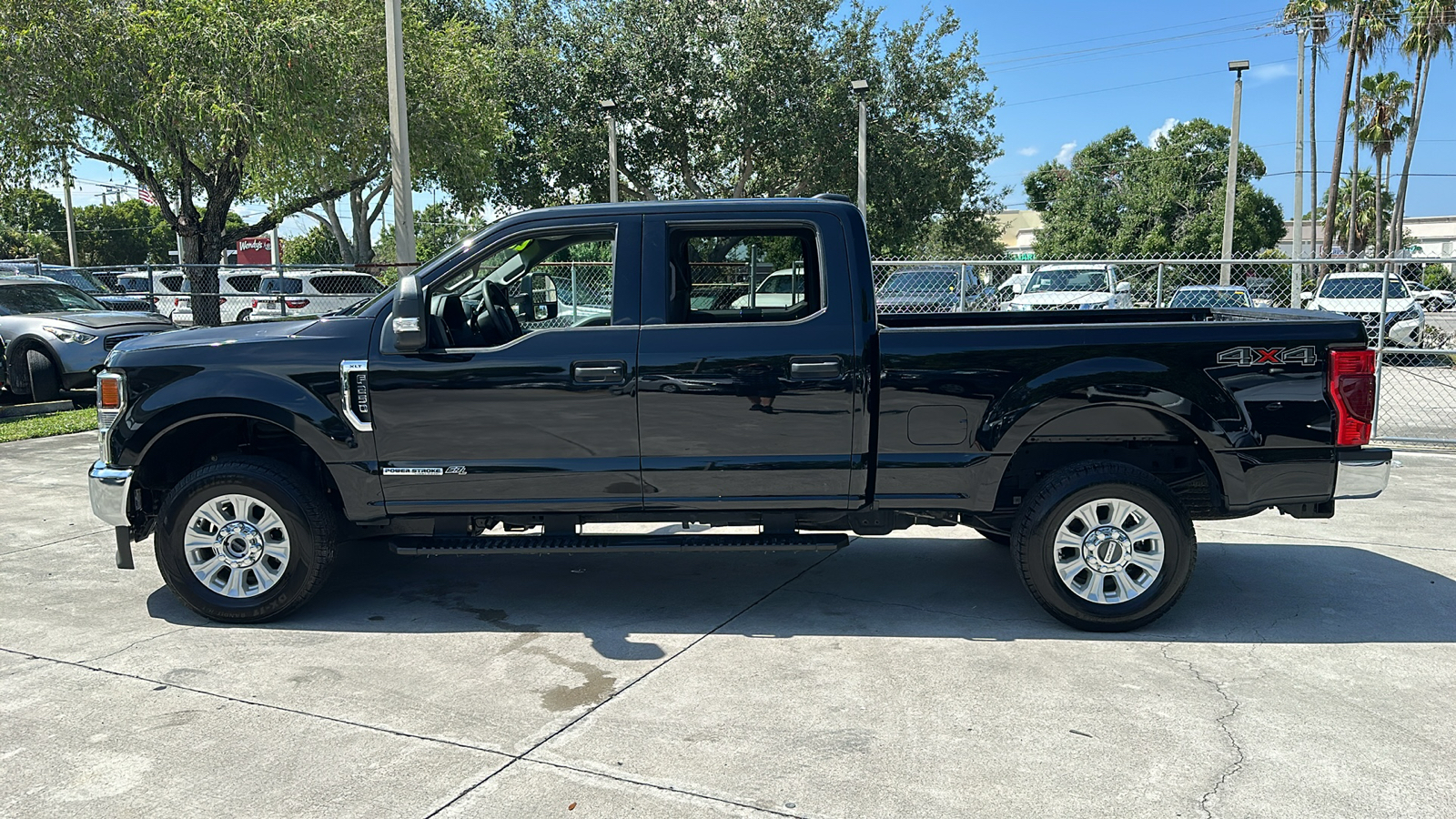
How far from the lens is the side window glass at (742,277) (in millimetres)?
5191

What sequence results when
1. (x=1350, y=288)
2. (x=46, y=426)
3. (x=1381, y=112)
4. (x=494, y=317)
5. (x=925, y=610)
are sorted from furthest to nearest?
(x=1381, y=112) < (x=1350, y=288) < (x=46, y=426) < (x=925, y=610) < (x=494, y=317)

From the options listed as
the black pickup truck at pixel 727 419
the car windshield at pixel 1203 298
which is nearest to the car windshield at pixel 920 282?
the car windshield at pixel 1203 298

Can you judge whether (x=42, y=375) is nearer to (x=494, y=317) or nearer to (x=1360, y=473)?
(x=494, y=317)

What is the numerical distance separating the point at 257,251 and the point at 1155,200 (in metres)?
53.1

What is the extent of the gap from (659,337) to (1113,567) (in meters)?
2.37

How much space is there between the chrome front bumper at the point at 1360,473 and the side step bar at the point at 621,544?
2312mm

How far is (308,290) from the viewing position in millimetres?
20938

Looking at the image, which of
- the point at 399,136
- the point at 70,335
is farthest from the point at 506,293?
the point at 70,335

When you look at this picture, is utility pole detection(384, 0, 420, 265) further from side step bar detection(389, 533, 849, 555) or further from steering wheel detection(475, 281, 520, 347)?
side step bar detection(389, 533, 849, 555)

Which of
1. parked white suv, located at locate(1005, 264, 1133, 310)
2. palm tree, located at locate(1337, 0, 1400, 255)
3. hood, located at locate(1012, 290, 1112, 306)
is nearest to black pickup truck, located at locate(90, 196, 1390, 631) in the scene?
parked white suv, located at locate(1005, 264, 1133, 310)

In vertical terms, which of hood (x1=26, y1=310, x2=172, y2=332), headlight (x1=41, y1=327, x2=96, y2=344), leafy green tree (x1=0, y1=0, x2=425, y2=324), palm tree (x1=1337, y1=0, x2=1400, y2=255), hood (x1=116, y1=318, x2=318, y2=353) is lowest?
hood (x1=116, y1=318, x2=318, y2=353)

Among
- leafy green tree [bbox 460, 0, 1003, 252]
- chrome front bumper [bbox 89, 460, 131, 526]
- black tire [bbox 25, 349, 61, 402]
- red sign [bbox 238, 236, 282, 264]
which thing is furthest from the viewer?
red sign [bbox 238, 236, 282, 264]

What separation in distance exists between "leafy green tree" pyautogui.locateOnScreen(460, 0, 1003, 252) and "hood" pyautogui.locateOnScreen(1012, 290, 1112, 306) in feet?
42.2

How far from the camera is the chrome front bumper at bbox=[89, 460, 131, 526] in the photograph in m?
5.22
